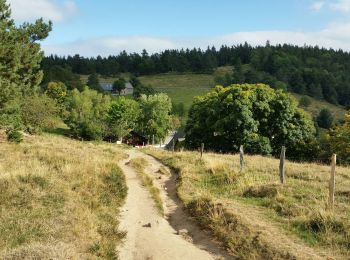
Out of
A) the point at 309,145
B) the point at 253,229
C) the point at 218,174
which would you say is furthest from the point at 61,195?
the point at 309,145

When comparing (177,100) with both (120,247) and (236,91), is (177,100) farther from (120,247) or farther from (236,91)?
(120,247)

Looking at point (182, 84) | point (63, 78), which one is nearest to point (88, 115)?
point (63, 78)

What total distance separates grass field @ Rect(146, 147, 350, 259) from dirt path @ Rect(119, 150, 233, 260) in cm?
47

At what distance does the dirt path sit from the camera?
36.1ft

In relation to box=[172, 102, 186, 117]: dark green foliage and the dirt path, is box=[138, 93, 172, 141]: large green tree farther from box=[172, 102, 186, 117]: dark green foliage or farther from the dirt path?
the dirt path

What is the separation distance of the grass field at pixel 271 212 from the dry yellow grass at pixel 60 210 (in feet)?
11.0

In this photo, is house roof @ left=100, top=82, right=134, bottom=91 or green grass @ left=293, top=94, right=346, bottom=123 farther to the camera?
house roof @ left=100, top=82, right=134, bottom=91

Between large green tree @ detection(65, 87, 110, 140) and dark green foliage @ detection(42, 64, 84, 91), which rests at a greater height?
dark green foliage @ detection(42, 64, 84, 91)

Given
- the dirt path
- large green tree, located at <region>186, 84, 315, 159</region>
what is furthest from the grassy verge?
large green tree, located at <region>186, 84, 315, 159</region>

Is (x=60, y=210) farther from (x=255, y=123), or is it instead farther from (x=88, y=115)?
(x=88, y=115)

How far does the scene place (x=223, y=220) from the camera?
12.8m

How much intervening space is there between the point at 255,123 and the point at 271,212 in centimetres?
3272

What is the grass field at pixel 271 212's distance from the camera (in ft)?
34.3

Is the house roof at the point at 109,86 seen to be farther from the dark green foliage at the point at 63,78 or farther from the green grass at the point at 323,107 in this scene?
the green grass at the point at 323,107
